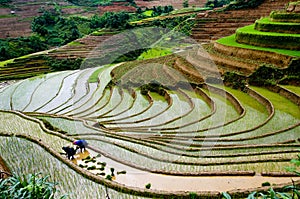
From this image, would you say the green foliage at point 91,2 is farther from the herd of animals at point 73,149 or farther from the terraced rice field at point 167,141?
the herd of animals at point 73,149

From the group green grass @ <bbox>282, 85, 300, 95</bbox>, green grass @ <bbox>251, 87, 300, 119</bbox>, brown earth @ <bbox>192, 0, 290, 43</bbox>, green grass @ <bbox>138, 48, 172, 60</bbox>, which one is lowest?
green grass @ <bbox>251, 87, 300, 119</bbox>

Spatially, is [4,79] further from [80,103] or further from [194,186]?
[194,186]

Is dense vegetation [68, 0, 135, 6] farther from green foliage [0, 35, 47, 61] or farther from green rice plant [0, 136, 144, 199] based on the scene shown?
green rice plant [0, 136, 144, 199]

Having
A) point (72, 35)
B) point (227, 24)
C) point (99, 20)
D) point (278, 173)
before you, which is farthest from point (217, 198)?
point (99, 20)

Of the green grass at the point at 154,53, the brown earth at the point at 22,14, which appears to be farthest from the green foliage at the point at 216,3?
the green grass at the point at 154,53

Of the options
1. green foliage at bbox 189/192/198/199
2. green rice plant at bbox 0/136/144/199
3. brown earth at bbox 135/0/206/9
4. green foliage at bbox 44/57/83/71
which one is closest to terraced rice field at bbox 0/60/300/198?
green rice plant at bbox 0/136/144/199

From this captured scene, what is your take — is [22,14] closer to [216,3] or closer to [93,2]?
[93,2]
